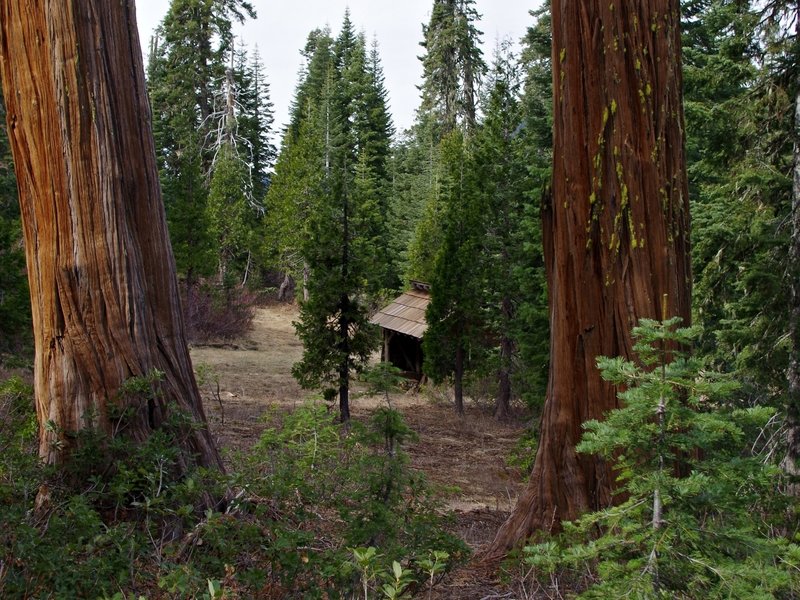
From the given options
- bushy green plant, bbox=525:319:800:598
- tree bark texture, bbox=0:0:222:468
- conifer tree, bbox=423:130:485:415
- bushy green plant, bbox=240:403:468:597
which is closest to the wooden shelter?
conifer tree, bbox=423:130:485:415


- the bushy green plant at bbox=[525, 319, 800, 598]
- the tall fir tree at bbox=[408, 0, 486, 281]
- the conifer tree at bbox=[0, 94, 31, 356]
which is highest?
the tall fir tree at bbox=[408, 0, 486, 281]

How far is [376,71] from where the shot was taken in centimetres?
5725

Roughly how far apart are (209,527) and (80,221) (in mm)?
2668

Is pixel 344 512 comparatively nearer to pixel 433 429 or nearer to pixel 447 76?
pixel 433 429

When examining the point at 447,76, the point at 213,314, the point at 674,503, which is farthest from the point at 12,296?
the point at 447,76

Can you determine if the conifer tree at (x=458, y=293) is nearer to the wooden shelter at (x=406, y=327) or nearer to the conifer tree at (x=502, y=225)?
the conifer tree at (x=502, y=225)

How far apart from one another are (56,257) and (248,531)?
2591mm

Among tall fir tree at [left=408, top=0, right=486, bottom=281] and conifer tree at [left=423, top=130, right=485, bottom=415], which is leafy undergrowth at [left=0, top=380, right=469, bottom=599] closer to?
conifer tree at [left=423, top=130, right=485, bottom=415]

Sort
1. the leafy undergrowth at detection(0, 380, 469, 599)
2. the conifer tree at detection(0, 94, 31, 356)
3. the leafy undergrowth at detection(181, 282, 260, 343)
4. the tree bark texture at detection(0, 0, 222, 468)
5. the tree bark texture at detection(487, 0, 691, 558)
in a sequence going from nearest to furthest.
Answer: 1. the leafy undergrowth at detection(0, 380, 469, 599)
2. the tree bark texture at detection(487, 0, 691, 558)
3. the tree bark texture at detection(0, 0, 222, 468)
4. the conifer tree at detection(0, 94, 31, 356)
5. the leafy undergrowth at detection(181, 282, 260, 343)

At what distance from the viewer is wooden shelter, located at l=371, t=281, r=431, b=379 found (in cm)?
2449

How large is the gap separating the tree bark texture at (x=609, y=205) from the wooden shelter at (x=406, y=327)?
18.1 m

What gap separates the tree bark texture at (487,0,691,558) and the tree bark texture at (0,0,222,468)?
8.66 feet

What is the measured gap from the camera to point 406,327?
2444 centimetres

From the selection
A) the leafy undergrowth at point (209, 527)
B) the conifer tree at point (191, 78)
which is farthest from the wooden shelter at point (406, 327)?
the leafy undergrowth at point (209, 527)
